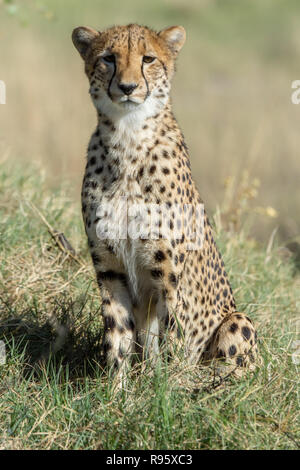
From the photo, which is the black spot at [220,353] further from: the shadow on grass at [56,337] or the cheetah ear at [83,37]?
the cheetah ear at [83,37]

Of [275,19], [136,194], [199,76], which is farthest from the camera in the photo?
[275,19]

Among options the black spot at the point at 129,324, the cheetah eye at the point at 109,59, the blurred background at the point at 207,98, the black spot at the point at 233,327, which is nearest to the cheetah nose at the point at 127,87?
the cheetah eye at the point at 109,59

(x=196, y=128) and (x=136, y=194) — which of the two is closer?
(x=136, y=194)

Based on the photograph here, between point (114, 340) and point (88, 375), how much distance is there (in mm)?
174

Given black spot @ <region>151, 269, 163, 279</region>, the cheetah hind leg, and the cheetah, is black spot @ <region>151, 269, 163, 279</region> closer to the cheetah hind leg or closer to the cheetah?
the cheetah

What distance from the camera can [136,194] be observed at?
119 inches

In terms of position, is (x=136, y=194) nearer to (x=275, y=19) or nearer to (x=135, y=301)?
(x=135, y=301)

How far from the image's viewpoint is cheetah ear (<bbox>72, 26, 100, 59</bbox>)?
10.2 ft

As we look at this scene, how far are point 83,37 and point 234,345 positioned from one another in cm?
137

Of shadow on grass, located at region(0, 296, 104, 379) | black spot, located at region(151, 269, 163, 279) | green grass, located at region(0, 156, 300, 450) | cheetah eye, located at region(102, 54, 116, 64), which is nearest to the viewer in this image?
green grass, located at region(0, 156, 300, 450)

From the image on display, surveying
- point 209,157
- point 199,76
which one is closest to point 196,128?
point 209,157

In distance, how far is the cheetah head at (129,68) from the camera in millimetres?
2848

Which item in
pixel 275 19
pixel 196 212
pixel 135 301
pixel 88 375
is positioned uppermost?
pixel 275 19

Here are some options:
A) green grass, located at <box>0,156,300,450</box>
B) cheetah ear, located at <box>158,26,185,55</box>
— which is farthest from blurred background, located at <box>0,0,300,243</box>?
cheetah ear, located at <box>158,26,185,55</box>
